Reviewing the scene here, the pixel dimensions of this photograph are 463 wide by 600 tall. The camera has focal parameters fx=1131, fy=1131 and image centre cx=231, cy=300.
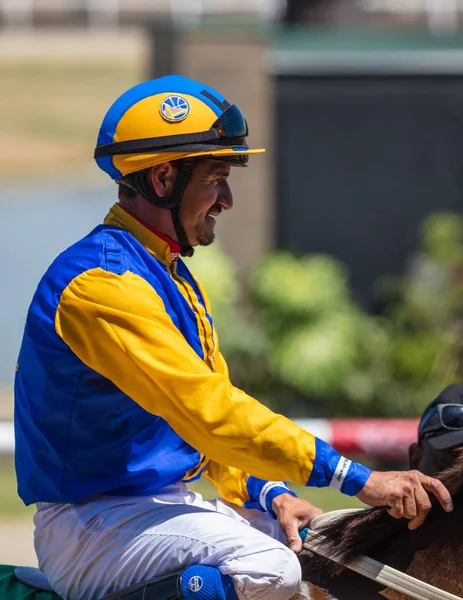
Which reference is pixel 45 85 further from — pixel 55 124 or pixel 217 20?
pixel 217 20

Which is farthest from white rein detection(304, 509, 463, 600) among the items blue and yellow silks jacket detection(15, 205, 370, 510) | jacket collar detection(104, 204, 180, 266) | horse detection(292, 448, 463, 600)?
jacket collar detection(104, 204, 180, 266)

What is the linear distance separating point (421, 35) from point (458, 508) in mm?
8662

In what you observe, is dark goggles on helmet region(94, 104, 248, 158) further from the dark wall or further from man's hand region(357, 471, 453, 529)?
Result: the dark wall

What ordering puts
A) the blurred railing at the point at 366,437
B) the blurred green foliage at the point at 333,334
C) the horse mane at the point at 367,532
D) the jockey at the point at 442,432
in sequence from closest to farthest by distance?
the horse mane at the point at 367,532 < the jockey at the point at 442,432 < the blurred railing at the point at 366,437 < the blurred green foliage at the point at 333,334

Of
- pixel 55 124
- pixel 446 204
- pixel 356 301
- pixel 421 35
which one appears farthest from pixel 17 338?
pixel 421 35

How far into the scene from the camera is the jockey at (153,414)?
8.52 feet

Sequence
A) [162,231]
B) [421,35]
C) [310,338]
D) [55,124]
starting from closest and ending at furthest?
[162,231], [310,338], [55,124], [421,35]

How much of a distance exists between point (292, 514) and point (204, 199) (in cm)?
86

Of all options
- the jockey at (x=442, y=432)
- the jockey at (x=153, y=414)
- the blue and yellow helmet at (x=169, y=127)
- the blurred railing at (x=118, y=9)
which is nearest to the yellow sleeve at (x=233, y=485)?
the jockey at (x=153, y=414)

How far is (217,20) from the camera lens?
10.3 metres

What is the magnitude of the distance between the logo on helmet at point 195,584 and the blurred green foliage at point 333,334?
622cm

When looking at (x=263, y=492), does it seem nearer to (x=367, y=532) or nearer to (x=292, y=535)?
(x=292, y=535)

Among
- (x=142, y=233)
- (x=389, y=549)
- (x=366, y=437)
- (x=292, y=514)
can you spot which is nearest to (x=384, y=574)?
(x=389, y=549)

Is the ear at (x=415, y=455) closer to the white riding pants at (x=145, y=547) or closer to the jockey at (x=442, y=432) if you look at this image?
the jockey at (x=442, y=432)
